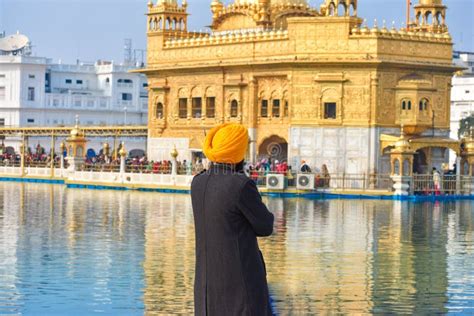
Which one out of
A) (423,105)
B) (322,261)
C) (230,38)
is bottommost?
(322,261)

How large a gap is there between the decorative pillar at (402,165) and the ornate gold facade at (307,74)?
6.28ft

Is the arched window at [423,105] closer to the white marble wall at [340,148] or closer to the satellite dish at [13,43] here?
the white marble wall at [340,148]

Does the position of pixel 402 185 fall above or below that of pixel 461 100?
below

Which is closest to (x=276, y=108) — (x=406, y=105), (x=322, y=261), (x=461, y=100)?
(x=406, y=105)

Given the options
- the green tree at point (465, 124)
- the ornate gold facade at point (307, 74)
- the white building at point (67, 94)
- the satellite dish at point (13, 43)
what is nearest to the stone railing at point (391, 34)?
the ornate gold facade at point (307, 74)

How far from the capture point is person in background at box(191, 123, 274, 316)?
7289mm

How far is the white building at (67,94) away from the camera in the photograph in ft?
265

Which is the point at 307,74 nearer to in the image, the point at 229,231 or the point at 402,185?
the point at 402,185

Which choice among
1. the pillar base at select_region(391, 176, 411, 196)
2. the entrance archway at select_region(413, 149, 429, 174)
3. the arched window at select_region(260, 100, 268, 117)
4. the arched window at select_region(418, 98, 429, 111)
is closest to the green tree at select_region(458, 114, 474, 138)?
the entrance archway at select_region(413, 149, 429, 174)

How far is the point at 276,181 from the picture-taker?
→ 3906 centimetres

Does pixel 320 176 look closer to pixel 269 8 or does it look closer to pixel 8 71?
pixel 269 8

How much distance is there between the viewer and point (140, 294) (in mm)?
14250

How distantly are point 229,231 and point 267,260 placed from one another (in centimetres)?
1103

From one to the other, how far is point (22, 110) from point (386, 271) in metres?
66.1
